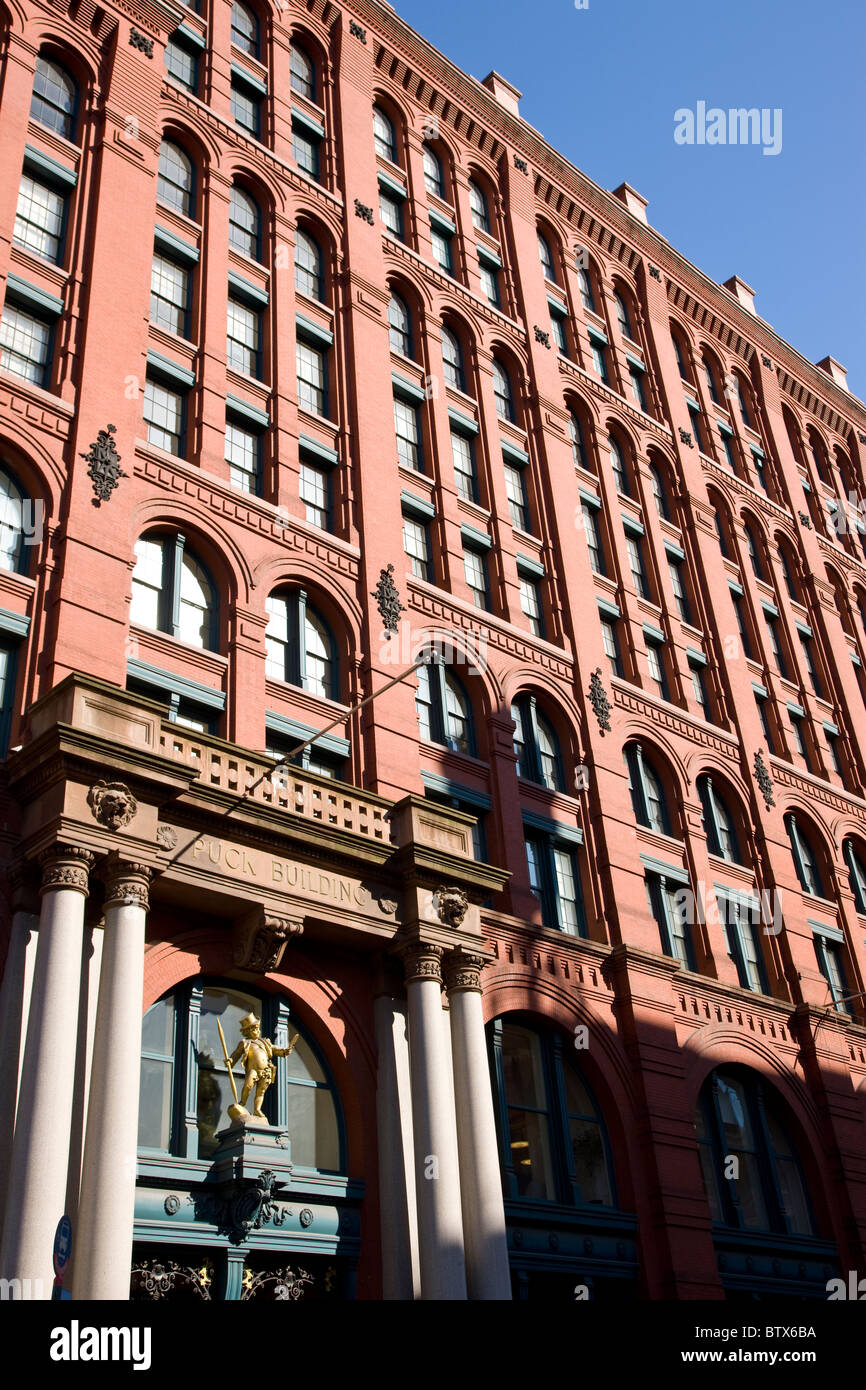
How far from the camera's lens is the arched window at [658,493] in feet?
137

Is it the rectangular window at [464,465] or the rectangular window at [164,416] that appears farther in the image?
the rectangular window at [464,465]

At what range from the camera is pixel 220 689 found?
24016mm

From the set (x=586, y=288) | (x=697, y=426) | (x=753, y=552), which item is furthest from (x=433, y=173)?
(x=753, y=552)

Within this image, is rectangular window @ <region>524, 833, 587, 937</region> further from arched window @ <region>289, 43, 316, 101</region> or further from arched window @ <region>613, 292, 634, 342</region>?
arched window @ <region>613, 292, 634, 342</region>

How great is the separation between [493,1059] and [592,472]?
2047 centimetres

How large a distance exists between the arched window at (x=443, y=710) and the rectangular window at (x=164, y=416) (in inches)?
285

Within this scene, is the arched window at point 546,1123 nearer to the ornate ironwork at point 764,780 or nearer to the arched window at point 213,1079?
the arched window at point 213,1079

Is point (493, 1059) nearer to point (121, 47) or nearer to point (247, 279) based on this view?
point (247, 279)

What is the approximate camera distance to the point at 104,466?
2372 centimetres

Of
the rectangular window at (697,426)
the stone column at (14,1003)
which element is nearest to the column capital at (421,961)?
the stone column at (14,1003)

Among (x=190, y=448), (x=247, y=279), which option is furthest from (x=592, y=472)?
(x=190, y=448)

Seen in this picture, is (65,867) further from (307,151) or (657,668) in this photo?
(307,151)

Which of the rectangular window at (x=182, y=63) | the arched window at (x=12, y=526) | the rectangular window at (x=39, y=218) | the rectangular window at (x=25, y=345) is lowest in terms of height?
the arched window at (x=12, y=526)

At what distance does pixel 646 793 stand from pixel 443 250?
1755cm
